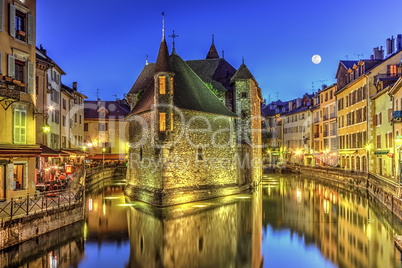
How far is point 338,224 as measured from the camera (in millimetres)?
22516

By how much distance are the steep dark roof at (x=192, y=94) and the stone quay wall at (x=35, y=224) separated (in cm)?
1220

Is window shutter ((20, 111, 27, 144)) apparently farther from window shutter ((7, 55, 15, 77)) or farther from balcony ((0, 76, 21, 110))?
window shutter ((7, 55, 15, 77))

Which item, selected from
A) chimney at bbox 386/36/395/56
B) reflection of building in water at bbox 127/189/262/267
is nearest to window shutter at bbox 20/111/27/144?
reflection of building in water at bbox 127/189/262/267

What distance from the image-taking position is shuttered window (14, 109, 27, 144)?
20.5 meters

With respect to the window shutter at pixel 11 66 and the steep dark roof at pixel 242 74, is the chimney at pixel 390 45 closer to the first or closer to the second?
the steep dark roof at pixel 242 74

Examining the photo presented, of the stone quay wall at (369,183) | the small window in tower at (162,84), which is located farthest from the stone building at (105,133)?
the small window in tower at (162,84)

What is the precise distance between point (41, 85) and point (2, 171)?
13.9m

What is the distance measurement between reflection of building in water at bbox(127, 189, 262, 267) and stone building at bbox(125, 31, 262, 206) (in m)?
2.88

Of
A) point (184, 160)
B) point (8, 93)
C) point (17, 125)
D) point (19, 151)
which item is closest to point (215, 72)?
→ point (184, 160)

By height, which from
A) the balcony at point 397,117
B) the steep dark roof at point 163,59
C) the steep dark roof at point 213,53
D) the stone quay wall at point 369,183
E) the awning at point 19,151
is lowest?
the stone quay wall at point 369,183

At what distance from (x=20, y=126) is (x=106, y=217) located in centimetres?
780

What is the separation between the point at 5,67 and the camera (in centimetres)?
2008

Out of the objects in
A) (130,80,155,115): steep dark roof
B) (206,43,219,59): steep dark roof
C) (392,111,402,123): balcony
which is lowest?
(392,111,402,123): balcony

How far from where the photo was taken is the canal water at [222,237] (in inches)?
617
